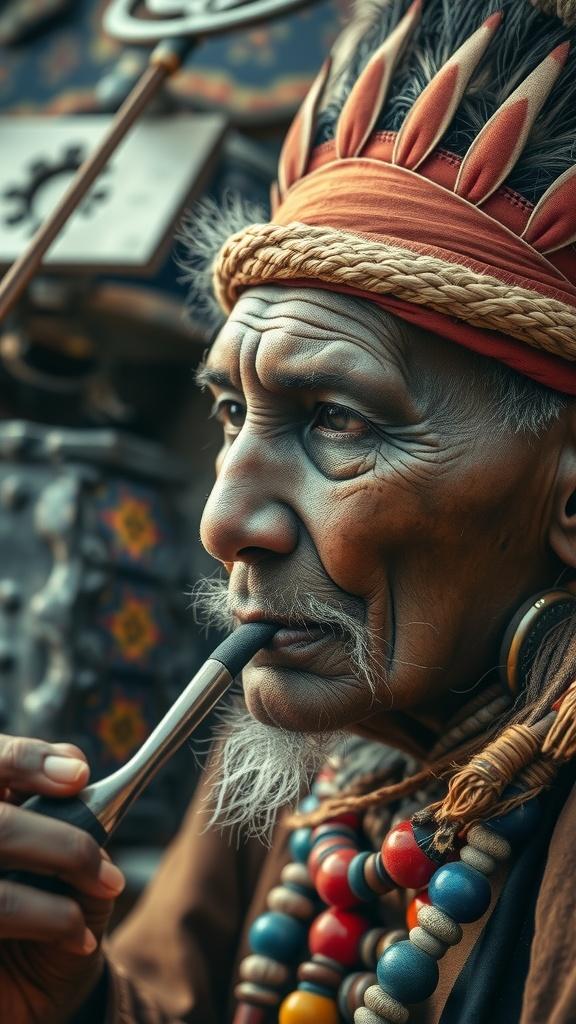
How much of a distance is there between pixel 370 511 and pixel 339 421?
11cm

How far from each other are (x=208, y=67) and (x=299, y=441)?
5.46ft

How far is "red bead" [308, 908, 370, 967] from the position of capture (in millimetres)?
1479

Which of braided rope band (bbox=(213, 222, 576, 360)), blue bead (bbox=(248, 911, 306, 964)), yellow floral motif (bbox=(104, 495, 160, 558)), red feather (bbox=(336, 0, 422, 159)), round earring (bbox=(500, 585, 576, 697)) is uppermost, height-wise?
red feather (bbox=(336, 0, 422, 159))

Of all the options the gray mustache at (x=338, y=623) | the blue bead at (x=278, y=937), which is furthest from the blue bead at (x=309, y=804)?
the gray mustache at (x=338, y=623)

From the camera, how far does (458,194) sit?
4.38ft

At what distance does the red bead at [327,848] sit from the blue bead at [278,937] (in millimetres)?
82

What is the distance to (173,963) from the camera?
1727 millimetres

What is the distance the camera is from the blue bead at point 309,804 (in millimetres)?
1650

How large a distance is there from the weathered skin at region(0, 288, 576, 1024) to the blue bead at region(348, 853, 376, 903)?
0.19 meters

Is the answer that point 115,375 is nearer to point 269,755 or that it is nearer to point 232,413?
point 232,413

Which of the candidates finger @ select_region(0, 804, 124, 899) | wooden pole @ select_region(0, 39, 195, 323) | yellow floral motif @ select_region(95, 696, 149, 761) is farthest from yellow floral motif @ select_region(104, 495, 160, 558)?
finger @ select_region(0, 804, 124, 899)

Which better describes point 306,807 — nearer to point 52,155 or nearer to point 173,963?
point 173,963

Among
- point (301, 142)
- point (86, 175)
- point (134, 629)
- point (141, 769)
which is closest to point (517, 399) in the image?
point (301, 142)

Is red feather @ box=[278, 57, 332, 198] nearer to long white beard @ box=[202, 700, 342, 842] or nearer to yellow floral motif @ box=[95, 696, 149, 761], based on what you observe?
long white beard @ box=[202, 700, 342, 842]
